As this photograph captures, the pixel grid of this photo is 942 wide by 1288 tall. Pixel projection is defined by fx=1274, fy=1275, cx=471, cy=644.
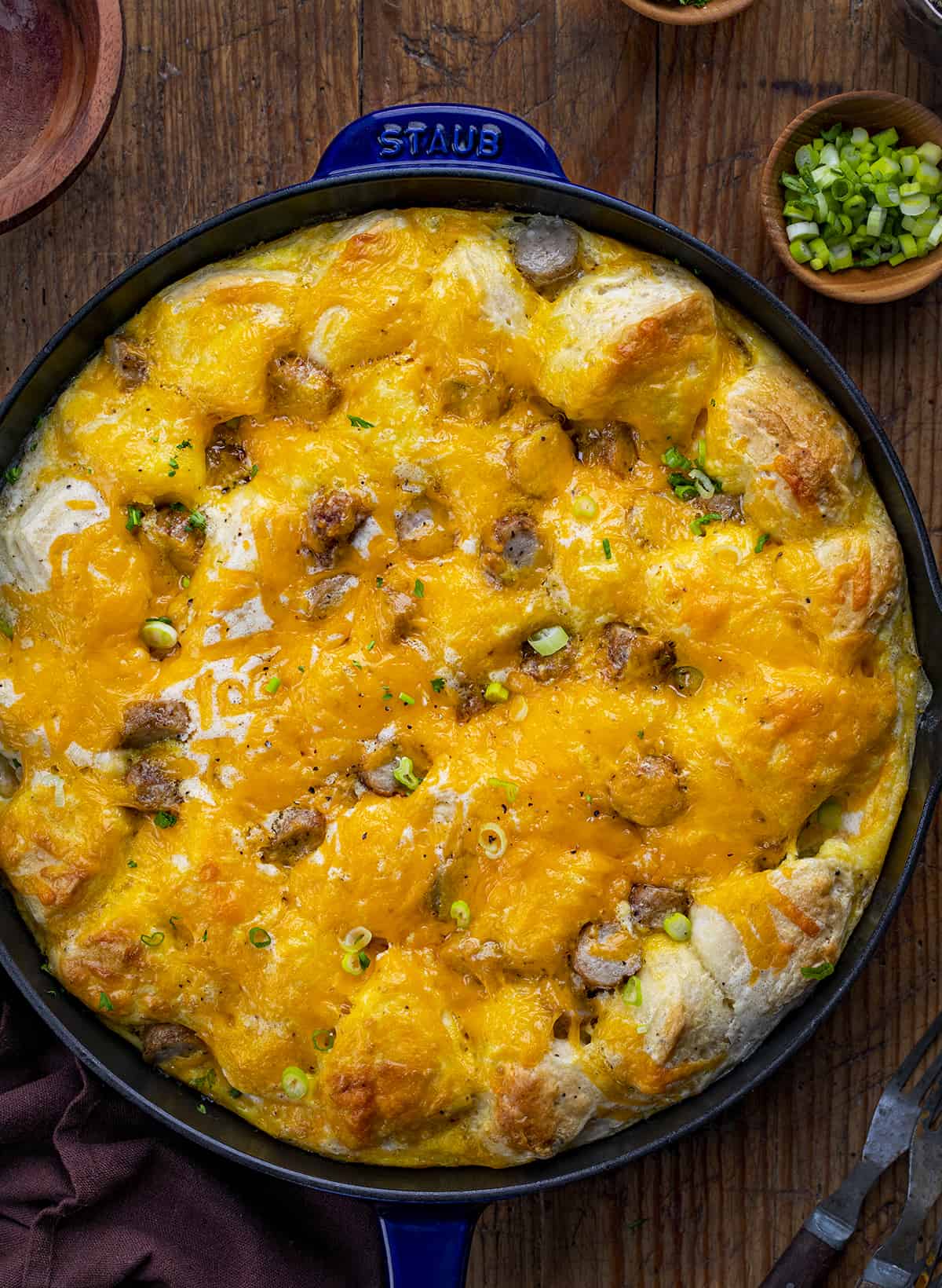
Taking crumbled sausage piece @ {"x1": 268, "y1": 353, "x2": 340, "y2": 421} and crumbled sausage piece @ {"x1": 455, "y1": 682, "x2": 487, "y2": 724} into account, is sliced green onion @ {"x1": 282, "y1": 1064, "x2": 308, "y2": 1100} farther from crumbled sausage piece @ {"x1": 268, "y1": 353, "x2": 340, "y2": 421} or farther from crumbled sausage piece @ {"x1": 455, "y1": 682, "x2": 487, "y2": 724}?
crumbled sausage piece @ {"x1": 268, "y1": 353, "x2": 340, "y2": 421}

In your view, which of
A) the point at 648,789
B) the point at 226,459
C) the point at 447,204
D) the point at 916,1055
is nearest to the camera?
the point at 648,789

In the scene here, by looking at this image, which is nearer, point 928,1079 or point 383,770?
point 383,770

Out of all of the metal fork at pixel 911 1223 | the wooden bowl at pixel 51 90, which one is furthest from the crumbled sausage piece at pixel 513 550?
the metal fork at pixel 911 1223

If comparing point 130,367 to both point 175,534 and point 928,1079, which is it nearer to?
point 175,534

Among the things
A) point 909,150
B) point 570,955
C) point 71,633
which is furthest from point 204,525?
point 909,150

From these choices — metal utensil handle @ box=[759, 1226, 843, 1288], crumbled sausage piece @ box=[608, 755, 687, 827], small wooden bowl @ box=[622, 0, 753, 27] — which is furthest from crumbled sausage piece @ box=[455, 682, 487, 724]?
small wooden bowl @ box=[622, 0, 753, 27]

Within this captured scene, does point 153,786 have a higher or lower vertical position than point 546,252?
lower

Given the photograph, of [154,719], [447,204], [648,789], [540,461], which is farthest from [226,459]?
[648,789]
